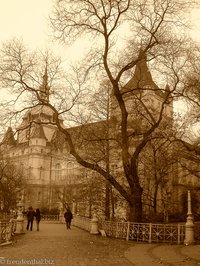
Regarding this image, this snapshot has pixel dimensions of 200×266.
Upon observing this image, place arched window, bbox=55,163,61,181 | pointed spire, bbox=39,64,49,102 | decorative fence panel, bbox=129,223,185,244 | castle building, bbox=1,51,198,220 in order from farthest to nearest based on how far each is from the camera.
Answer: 1. arched window, bbox=55,163,61,181
2. castle building, bbox=1,51,198,220
3. pointed spire, bbox=39,64,49,102
4. decorative fence panel, bbox=129,223,185,244

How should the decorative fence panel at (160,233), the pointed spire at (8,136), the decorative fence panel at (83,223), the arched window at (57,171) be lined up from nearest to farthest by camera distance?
1. the decorative fence panel at (160,233)
2. the pointed spire at (8,136)
3. the decorative fence panel at (83,223)
4. the arched window at (57,171)

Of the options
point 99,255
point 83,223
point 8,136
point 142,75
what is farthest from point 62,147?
point 99,255

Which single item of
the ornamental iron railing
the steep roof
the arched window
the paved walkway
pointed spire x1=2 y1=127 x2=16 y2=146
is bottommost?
the paved walkway

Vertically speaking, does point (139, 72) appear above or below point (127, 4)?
below

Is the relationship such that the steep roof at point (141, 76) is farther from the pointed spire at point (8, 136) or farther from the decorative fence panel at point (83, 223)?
the decorative fence panel at point (83, 223)

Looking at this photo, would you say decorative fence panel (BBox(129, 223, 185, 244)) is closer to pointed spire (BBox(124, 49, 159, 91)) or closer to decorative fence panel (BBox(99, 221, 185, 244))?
decorative fence panel (BBox(99, 221, 185, 244))

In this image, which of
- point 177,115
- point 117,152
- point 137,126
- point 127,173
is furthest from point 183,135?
point 127,173

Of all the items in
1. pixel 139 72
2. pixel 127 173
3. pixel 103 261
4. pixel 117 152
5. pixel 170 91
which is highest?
pixel 139 72

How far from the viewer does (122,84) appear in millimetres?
25078

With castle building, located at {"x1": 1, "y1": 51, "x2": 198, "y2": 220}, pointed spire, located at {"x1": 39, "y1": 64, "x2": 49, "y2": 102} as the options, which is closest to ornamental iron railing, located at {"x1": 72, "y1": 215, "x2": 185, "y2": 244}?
castle building, located at {"x1": 1, "y1": 51, "x2": 198, "y2": 220}

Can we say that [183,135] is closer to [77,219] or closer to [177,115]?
[177,115]

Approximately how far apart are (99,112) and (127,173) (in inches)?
403

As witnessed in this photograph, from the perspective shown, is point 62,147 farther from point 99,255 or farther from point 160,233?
point 99,255

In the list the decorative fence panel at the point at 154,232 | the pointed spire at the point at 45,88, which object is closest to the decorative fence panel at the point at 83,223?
the decorative fence panel at the point at 154,232
